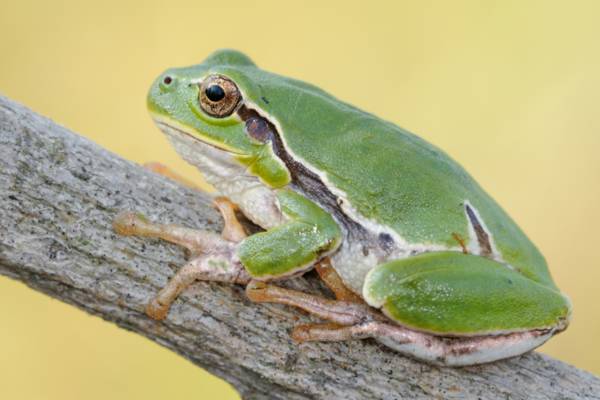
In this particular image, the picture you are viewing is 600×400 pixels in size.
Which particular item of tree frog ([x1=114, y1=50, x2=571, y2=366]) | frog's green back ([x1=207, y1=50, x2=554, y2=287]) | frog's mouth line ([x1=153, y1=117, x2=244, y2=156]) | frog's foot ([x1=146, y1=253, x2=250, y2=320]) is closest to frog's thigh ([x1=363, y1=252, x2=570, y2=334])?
tree frog ([x1=114, y1=50, x2=571, y2=366])

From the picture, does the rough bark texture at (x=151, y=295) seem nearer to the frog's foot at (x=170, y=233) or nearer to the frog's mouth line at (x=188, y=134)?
the frog's foot at (x=170, y=233)

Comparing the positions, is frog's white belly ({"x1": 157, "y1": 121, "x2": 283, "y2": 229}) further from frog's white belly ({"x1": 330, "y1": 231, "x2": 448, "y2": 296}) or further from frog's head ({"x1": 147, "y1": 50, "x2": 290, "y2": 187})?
frog's white belly ({"x1": 330, "y1": 231, "x2": 448, "y2": 296})

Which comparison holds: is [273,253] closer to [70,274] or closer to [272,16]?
[70,274]

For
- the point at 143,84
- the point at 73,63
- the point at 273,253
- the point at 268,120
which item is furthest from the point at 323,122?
the point at 73,63

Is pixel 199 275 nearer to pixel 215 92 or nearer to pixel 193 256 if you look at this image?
pixel 193 256

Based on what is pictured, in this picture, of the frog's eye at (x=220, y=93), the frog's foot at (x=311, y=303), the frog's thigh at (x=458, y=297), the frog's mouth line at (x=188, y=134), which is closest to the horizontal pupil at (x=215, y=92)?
the frog's eye at (x=220, y=93)

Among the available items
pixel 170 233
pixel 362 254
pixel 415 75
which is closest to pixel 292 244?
pixel 362 254
